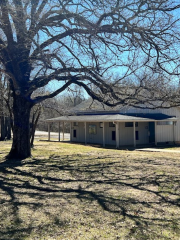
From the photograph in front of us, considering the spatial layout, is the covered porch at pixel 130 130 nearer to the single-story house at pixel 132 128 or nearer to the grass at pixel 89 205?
the single-story house at pixel 132 128

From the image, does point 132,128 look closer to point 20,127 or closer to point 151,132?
point 151,132

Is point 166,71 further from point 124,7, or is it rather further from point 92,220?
point 92,220

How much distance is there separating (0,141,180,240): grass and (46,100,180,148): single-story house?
41.5 ft

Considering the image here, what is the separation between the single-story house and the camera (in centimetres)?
2193

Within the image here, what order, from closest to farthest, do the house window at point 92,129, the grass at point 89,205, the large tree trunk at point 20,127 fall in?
the grass at point 89,205
the large tree trunk at point 20,127
the house window at point 92,129

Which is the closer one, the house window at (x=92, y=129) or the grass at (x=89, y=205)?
the grass at (x=89, y=205)

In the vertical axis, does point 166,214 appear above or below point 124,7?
below

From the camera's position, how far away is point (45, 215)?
4.77 metres

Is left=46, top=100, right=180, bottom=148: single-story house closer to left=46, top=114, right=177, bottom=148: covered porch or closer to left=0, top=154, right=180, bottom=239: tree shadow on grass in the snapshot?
left=46, top=114, right=177, bottom=148: covered porch

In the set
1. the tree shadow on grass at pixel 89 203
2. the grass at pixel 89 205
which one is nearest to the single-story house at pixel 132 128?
the tree shadow on grass at pixel 89 203

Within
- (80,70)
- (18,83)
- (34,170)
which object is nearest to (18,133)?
(18,83)

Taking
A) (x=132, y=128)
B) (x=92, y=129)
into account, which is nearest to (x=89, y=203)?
(x=132, y=128)

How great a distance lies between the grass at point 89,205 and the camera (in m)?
4.08

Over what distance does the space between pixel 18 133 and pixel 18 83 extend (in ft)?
7.03
